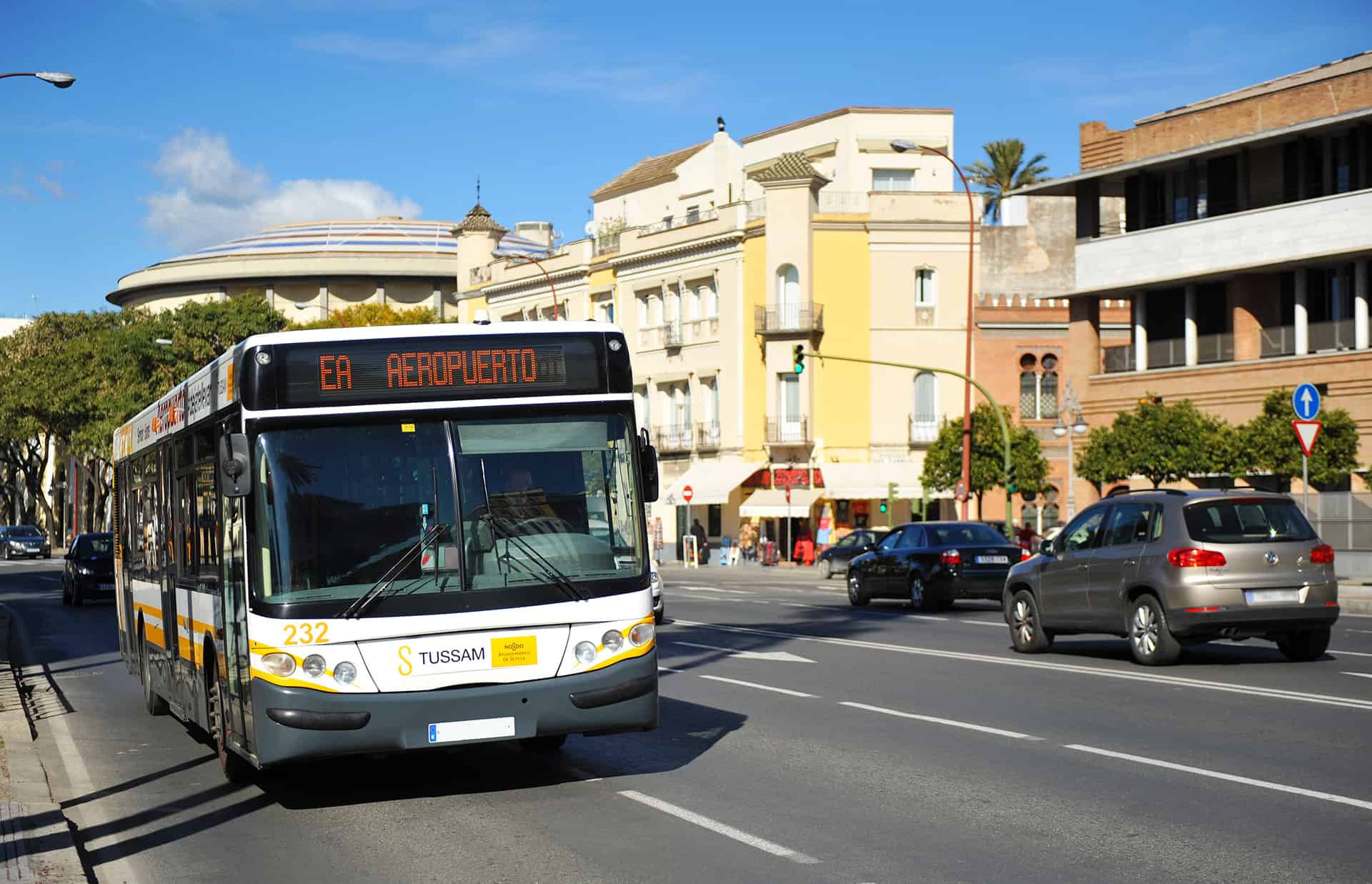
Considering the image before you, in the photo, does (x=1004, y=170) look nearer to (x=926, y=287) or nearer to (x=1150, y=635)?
(x=926, y=287)

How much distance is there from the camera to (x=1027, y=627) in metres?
19.9

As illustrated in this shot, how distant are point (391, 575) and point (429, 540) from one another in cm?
30

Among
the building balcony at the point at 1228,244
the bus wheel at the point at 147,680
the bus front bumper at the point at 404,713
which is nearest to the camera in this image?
the bus front bumper at the point at 404,713

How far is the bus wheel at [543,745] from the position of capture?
479 inches

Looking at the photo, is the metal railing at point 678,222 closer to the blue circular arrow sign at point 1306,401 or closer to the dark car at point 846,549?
the dark car at point 846,549

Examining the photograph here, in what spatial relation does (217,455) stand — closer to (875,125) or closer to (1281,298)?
(1281,298)

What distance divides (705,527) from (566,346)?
58.5 metres

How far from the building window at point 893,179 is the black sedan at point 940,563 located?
4312 centimetres

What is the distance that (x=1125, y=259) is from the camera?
48.0 m

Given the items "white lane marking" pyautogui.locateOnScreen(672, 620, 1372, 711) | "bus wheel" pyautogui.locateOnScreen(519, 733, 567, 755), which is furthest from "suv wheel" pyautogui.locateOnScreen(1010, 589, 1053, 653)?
"bus wheel" pyautogui.locateOnScreen(519, 733, 567, 755)

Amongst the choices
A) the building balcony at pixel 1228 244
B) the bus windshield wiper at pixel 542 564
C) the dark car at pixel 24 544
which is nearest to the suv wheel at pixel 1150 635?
the bus windshield wiper at pixel 542 564

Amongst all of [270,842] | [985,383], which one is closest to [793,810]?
[270,842]

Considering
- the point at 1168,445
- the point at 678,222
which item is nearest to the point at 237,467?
the point at 1168,445

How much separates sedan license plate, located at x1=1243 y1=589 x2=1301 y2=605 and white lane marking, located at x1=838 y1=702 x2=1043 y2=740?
4.49m
